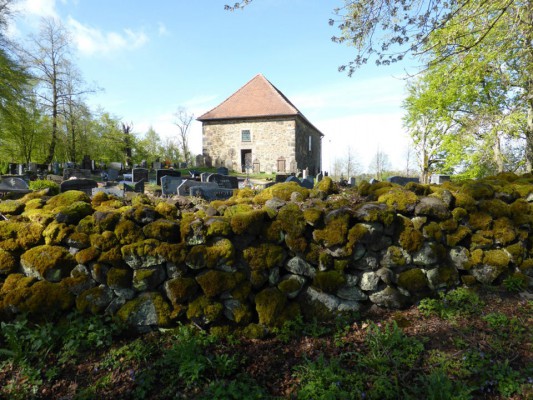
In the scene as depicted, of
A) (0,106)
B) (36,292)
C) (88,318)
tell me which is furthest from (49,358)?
(0,106)

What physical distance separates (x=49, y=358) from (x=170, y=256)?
138 cm

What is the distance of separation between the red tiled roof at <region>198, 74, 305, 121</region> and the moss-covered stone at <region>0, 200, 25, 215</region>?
87.3ft

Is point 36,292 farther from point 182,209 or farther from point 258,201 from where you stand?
point 258,201

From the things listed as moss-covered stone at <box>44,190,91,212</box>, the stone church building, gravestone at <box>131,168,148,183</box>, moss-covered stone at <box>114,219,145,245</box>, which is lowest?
moss-covered stone at <box>114,219,145,245</box>

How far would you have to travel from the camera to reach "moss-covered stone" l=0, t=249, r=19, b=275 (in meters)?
3.11

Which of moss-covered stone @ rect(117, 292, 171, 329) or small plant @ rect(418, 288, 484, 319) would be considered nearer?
moss-covered stone @ rect(117, 292, 171, 329)

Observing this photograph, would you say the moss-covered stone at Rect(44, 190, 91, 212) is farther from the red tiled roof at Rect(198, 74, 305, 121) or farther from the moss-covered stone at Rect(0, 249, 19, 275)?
the red tiled roof at Rect(198, 74, 305, 121)

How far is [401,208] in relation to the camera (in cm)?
369

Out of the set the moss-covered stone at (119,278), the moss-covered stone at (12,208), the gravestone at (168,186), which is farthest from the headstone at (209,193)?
the moss-covered stone at (119,278)

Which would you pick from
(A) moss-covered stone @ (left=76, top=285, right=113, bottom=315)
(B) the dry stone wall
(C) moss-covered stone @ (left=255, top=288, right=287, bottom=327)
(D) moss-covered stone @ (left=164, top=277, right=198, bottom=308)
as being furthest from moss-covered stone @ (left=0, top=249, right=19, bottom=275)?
(C) moss-covered stone @ (left=255, top=288, right=287, bottom=327)

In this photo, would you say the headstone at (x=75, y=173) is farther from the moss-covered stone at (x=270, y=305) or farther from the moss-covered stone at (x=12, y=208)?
the moss-covered stone at (x=270, y=305)

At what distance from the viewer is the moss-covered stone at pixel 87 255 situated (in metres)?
3.09

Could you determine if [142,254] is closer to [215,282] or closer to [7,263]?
[215,282]

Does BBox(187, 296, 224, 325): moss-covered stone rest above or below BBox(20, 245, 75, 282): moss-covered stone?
below
